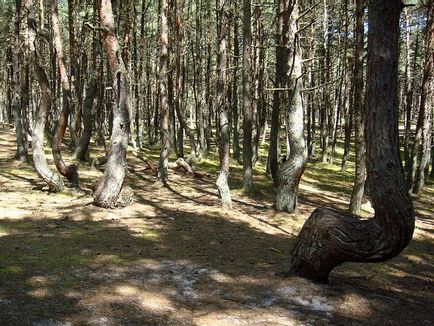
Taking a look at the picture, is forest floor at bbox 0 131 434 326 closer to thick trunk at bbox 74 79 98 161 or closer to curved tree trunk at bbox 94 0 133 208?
curved tree trunk at bbox 94 0 133 208

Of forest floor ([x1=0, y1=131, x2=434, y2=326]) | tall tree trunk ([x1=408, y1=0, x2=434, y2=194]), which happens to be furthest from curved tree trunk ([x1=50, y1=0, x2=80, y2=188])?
tall tree trunk ([x1=408, y1=0, x2=434, y2=194])

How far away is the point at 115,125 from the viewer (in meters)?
12.0

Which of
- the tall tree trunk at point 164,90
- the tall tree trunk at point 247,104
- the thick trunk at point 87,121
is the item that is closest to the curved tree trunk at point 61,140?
the tall tree trunk at point 164,90

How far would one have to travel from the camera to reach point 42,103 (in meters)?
13.1

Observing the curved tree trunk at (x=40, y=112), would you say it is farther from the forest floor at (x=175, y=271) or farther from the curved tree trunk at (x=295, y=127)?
the curved tree trunk at (x=295, y=127)

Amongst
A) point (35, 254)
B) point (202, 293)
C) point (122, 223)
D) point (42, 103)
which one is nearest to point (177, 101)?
point (42, 103)

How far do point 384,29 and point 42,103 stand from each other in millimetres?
10684

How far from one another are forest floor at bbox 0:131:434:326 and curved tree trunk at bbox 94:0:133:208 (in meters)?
0.51

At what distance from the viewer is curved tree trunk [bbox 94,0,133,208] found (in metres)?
11.6

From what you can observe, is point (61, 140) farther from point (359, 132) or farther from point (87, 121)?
point (359, 132)

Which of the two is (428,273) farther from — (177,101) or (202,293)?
(177,101)

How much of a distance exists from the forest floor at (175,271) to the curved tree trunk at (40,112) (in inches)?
20.8

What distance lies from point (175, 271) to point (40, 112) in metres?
8.63

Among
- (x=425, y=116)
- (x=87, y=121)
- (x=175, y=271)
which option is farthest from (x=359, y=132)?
(x=87, y=121)
